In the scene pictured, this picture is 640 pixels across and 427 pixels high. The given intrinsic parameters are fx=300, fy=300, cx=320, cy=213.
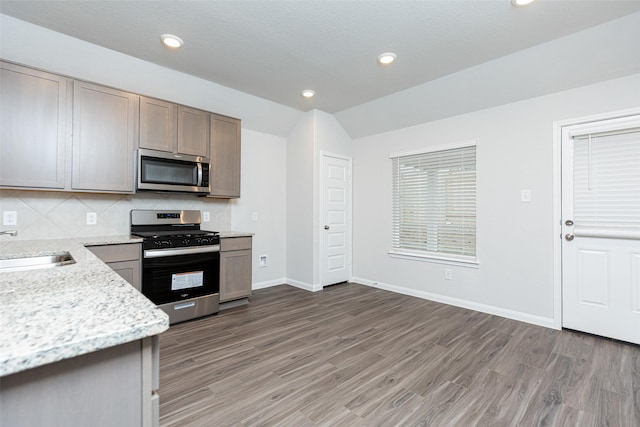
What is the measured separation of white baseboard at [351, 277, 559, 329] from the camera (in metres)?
3.11

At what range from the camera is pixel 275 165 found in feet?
15.6

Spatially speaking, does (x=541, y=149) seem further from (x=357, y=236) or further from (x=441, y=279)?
(x=357, y=236)

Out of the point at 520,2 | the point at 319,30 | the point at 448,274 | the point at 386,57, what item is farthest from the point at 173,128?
the point at 448,274

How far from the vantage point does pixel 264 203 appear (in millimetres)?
4617

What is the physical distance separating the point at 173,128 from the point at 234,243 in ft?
4.78

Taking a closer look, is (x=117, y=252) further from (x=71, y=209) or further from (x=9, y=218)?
(x=9, y=218)

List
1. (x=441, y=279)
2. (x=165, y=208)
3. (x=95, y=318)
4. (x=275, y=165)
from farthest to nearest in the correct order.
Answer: (x=275, y=165)
(x=441, y=279)
(x=165, y=208)
(x=95, y=318)

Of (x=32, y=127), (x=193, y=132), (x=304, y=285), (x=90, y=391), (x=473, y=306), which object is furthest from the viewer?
(x=304, y=285)

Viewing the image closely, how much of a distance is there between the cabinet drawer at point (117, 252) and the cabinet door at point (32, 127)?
66 centimetres

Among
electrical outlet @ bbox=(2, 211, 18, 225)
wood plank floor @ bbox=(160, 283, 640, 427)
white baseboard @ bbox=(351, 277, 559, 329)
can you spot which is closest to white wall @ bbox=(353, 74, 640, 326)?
white baseboard @ bbox=(351, 277, 559, 329)

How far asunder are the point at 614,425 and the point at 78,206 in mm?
4472

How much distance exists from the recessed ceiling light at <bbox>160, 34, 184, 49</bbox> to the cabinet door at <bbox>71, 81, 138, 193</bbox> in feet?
2.33

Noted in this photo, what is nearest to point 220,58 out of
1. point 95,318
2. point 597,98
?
point 95,318

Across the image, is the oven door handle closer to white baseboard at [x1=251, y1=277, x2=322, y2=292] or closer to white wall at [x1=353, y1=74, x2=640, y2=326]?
white baseboard at [x1=251, y1=277, x2=322, y2=292]
